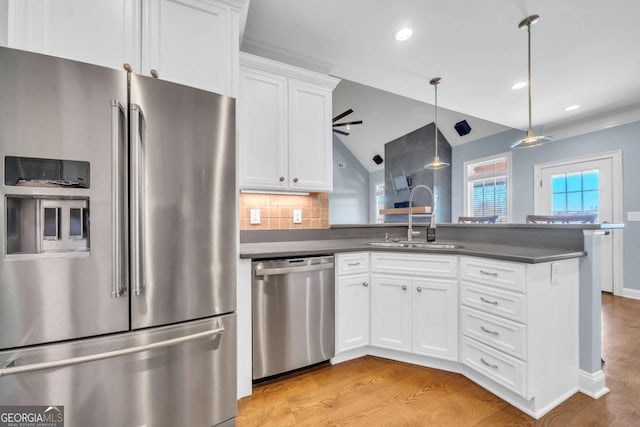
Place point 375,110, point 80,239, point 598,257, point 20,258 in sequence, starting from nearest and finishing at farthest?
point 20,258, point 80,239, point 598,257, point 375,110

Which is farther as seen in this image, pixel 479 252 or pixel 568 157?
pixel 568 157

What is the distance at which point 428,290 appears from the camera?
1932 mm

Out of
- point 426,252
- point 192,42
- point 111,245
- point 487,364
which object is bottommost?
point 487,364

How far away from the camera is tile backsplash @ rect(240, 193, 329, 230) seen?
2.29 metres

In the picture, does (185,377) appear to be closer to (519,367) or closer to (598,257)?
(519,367)

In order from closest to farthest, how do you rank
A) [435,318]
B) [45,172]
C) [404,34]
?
[45,172] < [435,318] < [404,34]

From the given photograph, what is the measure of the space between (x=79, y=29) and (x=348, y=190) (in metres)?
7.29

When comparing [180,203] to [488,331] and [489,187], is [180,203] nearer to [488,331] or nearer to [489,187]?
[488,331]

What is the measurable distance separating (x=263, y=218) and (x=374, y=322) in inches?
49.3

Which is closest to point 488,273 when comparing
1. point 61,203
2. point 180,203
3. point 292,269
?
point 292,269

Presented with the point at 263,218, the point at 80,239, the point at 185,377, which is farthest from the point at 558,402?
the point at 80,239

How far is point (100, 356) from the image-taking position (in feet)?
3.43

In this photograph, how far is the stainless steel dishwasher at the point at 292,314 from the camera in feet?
5.64

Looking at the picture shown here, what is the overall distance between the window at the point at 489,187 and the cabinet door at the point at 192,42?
17.0 ft
